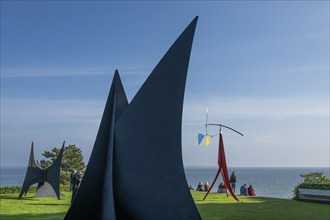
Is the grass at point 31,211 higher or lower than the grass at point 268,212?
lower

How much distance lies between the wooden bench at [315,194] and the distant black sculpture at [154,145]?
11875mm

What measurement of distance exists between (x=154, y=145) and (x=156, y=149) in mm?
118

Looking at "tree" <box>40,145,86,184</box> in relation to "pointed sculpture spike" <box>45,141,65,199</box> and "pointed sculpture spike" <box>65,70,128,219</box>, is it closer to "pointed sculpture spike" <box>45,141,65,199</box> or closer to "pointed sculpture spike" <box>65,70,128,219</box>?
"pointed sculpture spike" <box>45,141,65,199</box>

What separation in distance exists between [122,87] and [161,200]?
356 cm

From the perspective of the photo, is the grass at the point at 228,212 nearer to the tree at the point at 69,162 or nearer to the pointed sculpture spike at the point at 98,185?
the pointed sculpture spike at the point at 98,185

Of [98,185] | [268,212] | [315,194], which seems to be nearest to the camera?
[98,185]

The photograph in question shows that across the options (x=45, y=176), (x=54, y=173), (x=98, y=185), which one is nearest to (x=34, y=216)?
(x=98, y=185)

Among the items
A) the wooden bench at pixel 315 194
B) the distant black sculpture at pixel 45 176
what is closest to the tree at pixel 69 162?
the distant black sculpture at pixel 45 176

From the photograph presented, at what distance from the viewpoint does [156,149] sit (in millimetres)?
9688

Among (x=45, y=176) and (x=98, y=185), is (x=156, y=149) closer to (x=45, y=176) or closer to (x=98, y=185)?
(x=98, y=185)

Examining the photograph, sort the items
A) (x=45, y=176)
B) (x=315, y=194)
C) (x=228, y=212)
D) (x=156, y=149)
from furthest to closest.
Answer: (x=45, y=176) < (x=315, y=194) < (x=228, y=212) < (x=156, y=149)

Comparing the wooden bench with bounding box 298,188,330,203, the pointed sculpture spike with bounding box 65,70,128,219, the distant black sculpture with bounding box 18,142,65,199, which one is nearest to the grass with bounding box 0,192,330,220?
the wooden bench with bounding box 298,188,330,203

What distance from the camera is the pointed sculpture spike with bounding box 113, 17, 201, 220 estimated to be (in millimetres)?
9562

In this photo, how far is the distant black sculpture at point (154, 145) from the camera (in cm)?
956
